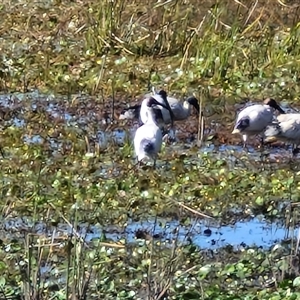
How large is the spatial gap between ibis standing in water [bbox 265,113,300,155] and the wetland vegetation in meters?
0.15

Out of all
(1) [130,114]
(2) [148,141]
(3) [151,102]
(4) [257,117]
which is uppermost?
(2) [148,141]

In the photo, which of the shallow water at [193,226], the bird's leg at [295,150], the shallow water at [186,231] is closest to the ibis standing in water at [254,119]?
the shallow water at [193,226]

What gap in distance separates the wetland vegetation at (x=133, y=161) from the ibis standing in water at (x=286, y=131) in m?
0.15

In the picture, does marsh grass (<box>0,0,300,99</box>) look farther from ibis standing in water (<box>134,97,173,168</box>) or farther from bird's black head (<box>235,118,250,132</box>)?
ibis standing in water (<box>134,97,173,168</box>)

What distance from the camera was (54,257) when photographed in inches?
258

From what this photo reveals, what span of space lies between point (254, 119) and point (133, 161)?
1248 millimetres

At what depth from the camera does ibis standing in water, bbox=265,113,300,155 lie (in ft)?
31.1

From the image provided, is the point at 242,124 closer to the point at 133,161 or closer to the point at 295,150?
the point at 295,150

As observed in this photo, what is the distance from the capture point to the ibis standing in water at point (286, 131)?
31.1 feet

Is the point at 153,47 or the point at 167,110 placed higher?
the point at 167,110

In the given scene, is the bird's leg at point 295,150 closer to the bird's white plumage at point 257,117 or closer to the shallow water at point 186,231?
the bird's white plumage at point 257,117

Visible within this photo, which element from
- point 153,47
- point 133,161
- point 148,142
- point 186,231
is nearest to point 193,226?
point 186,231

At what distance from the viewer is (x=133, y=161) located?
8867 mm

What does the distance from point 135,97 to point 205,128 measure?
1249mm
